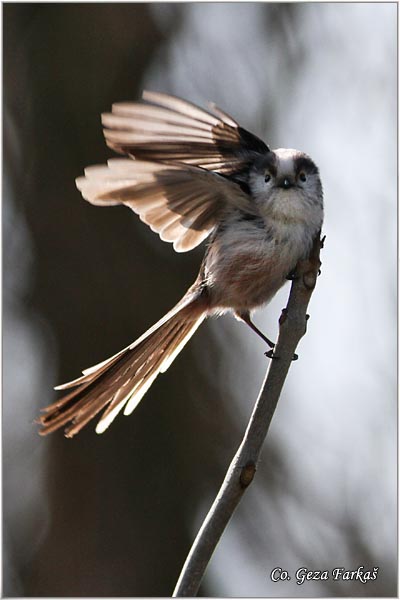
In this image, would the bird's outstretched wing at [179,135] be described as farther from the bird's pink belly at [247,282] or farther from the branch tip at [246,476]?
the branch tip at [246,476]

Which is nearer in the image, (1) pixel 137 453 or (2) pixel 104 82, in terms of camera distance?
(1) pixel 137 453

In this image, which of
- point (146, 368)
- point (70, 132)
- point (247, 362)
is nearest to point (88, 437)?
point (247, 362)

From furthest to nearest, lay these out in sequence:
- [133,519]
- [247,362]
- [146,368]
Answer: [247,362]
[133,519]
[146,368]

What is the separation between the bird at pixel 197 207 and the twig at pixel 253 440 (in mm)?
544

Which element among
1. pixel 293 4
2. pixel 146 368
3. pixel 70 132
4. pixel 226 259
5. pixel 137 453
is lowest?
pixel 137 453

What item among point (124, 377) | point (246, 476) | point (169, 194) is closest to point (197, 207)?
point (169, 194)

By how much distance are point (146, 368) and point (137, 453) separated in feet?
7.92

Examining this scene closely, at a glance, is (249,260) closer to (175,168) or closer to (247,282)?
(247,282)

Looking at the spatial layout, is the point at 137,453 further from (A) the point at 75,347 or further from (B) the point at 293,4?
(B) the point at 293,4

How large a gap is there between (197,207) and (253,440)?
141 cm

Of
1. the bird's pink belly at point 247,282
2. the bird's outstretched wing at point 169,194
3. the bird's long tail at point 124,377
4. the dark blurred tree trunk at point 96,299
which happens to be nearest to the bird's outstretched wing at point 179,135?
the bird's outstretched wing at point 169,194

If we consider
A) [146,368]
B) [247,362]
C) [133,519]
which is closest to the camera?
[146,368]

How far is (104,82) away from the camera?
6.35 meters

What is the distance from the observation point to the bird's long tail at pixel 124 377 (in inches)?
127
